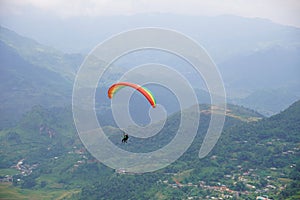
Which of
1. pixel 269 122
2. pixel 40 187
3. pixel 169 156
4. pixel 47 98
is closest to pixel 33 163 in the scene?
pixel 40 187

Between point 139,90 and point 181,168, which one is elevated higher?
point 139,90

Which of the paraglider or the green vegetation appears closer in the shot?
the paraglider

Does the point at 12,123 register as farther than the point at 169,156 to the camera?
Yes

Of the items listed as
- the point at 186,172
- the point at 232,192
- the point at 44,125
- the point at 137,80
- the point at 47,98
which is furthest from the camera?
the point at 137,80

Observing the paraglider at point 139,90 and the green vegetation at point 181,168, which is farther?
the green vegetation at point 181,168

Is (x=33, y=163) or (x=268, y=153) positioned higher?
(x=33, y=163)

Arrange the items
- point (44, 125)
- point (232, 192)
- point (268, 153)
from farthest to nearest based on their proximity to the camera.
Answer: point (44, 125) < point (268, 153) < point (232, 192)

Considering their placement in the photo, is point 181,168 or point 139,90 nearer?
point 139,90

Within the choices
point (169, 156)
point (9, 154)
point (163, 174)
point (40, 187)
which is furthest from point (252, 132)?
point (9, 154)

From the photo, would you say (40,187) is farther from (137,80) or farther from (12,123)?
(137,80)

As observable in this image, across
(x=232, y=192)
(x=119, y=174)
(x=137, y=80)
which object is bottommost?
(x=232, y=192)
